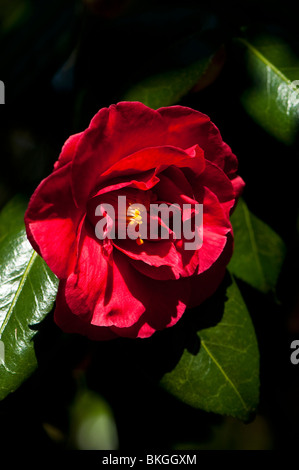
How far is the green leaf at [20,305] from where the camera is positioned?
2.53 ft

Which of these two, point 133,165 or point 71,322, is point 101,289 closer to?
point 71,322

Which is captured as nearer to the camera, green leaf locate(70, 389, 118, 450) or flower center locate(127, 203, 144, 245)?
flower center locate(127, 203, 144, 245)

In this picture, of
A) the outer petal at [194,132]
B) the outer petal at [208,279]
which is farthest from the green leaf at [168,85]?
the outer petal at [208,279]

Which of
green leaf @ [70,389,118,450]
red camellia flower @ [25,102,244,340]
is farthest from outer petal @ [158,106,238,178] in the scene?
green leaf @ [70,389,118,450]

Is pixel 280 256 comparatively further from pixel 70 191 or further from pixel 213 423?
pixel 213 423

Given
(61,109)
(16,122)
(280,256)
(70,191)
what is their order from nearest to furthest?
(70,191) < (280,256) < (61,109) < (16,122)

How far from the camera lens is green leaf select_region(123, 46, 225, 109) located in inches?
34.6

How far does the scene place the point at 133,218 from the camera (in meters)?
0.74

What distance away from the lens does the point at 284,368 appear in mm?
1343

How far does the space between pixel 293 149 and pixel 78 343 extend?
0.73 meters

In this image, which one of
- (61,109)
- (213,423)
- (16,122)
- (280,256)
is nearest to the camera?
(280,256)

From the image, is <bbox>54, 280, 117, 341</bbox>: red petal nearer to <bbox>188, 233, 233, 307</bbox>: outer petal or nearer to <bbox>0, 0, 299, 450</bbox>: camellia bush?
<bbox>0, 0, 299, 450</bbox>: camellia bush

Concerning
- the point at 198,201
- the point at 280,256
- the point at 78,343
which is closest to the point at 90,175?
the point at 198,201

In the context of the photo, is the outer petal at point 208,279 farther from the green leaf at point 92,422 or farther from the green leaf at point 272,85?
the green leaf at point 92,422
